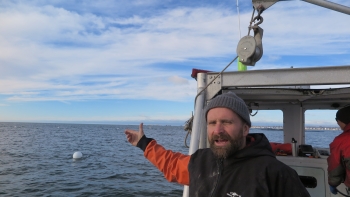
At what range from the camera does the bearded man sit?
201cm

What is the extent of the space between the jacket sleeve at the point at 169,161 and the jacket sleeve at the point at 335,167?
230cm

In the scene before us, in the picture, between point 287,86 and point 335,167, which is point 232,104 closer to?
point 287,86

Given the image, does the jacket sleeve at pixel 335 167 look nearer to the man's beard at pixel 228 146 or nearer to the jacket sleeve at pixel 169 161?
the jacket sleeve at pixel 169 161

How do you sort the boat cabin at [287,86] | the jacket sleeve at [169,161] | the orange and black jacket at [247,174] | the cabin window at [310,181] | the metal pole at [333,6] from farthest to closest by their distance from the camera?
the cabin window at [310,181] → the boat cabin at [287,86] → the metal pole at [333,6] → the jacket sleeve at [169,161] → the orange and black jacket at [247,174]

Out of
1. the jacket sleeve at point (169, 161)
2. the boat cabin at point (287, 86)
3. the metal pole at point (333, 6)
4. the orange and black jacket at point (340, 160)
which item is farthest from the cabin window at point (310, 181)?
the jacket sleeve at point (169, 161)

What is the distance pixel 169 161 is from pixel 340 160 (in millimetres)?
2470

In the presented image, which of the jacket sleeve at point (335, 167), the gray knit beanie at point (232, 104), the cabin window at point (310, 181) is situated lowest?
the cabin window at point (310, 181)

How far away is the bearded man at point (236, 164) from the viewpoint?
201cm

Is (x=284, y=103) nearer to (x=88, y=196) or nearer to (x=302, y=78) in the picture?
(x=302, y=78)

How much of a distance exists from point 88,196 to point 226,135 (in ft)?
42.2

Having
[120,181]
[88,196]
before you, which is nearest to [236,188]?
[88,196]

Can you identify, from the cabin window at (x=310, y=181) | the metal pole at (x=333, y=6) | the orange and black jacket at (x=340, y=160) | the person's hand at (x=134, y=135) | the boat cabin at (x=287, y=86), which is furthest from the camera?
the cabin window at (x=310, y=181)

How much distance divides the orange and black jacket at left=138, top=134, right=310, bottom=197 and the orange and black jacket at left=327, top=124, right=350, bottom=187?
2189 millimetres

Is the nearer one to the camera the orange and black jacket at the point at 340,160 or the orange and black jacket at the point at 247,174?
the orange and black jacket at the point at 247,174
